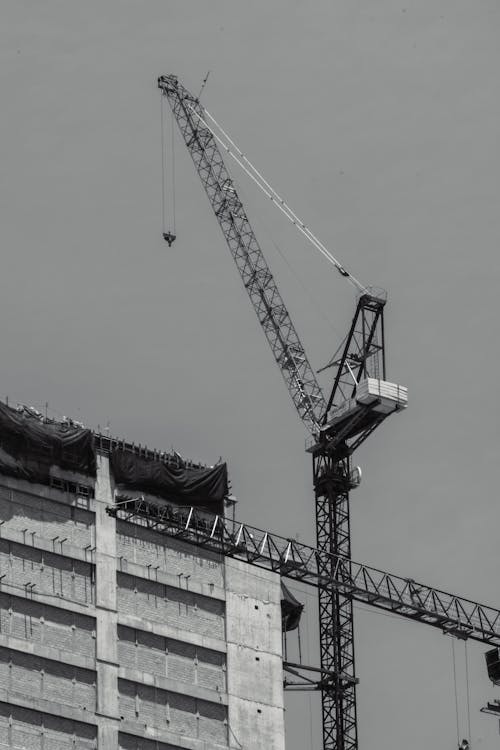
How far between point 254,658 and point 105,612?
15721 millimetres

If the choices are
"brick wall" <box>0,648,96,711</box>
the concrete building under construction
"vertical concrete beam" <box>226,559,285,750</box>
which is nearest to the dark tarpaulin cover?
the concrete building under construction

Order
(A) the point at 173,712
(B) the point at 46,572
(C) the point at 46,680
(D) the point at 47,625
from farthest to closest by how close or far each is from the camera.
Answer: (A) the point at 173,712 < (B) the point at 46,572 < (D) the point at 47,625 < (C) the point at 46,680

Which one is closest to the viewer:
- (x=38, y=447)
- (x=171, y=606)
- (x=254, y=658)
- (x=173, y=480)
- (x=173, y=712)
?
(x=38, y=447)

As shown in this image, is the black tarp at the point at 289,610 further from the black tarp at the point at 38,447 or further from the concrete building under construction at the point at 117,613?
the black tarp at the point at 38,447

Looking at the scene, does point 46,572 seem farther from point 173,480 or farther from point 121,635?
point 173,480

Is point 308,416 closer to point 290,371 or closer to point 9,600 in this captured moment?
point 290,371

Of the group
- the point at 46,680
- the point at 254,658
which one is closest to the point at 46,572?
the point at 46,680

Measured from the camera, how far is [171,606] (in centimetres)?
17300

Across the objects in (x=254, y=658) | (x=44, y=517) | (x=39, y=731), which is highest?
(x=44, y=517)

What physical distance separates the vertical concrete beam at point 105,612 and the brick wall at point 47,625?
111cm

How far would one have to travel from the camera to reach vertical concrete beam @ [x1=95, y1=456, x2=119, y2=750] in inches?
6452

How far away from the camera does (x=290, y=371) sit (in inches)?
7638

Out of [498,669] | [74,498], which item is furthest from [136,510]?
[498,669]

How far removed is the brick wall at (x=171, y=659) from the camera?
168125 mm
